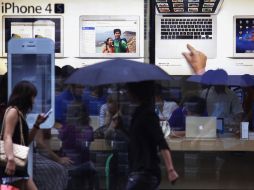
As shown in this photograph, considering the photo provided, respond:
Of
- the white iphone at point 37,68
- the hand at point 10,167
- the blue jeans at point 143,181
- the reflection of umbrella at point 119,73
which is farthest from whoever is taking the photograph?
the white iphone at point 37,68

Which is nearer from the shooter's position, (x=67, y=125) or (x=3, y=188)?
(x=3, y=188)

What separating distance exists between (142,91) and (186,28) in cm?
220

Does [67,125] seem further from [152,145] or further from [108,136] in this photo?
[152,145]

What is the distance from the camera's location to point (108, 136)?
834 cm

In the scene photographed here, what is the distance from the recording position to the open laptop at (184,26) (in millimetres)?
8406

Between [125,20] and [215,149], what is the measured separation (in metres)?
1.99

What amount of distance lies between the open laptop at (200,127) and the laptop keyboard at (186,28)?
1.03 m

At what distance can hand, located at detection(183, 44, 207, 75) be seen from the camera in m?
8.38

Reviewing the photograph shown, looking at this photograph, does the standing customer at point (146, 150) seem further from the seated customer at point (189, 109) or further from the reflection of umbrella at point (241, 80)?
the reflection of umbrella at point (241, 80)

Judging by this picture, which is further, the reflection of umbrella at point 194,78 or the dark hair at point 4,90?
the reflection of umbrella at point 194,78

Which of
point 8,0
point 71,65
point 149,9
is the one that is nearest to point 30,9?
point 8,0

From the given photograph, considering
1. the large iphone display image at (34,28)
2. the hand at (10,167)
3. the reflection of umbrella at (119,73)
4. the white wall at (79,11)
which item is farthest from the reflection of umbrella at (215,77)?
the hand at (10,167)

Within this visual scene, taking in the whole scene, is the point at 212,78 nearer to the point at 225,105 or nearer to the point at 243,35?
the point at 225,105

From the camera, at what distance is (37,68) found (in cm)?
809
